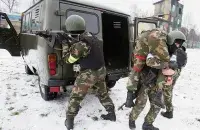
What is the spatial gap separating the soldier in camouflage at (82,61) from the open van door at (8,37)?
11.3ft

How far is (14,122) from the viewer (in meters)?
4.04

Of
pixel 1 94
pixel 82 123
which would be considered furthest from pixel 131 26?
pixel 1 94

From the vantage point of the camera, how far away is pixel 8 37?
22.5 feet

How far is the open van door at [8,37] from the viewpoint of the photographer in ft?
21.6

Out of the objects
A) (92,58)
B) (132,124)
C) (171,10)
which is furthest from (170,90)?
(171,10)

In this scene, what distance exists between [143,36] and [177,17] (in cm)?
4359

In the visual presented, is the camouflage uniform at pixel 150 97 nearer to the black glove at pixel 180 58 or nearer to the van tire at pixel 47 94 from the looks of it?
the black glove at pixel 180 58

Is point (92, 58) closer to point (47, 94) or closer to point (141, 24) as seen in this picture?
point (47, 94)

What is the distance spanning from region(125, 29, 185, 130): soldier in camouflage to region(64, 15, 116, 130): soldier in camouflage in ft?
1.86

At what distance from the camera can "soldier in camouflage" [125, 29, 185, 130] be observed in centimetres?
338

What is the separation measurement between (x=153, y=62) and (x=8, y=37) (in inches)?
189

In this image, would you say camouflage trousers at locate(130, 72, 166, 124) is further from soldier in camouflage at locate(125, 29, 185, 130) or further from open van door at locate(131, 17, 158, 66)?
open van door at locate(131, 17, 158, 66)

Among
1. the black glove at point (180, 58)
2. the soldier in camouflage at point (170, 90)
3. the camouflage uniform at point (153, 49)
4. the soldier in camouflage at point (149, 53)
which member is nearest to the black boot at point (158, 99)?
the soldier in camouflage at point (149, 53)

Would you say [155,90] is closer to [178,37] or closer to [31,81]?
[178,37]
